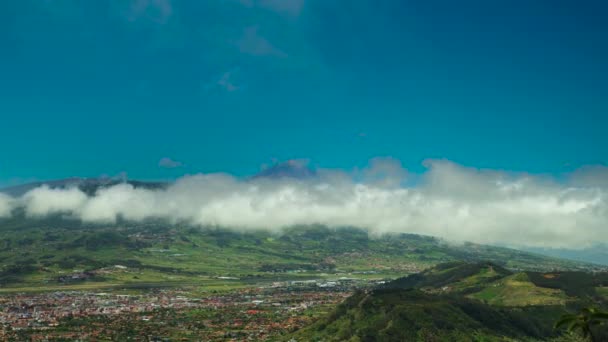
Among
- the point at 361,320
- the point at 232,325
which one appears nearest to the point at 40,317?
the point at 232,325

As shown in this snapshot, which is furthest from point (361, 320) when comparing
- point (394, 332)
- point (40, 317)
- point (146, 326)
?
point (40, 317)

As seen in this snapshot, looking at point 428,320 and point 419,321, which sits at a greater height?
point 428,320

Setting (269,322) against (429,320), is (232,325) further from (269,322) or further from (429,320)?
(429,320)

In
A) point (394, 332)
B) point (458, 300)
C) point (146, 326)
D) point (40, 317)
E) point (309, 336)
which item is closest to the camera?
point (394, 332)

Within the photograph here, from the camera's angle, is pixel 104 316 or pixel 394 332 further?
pixel 104 316

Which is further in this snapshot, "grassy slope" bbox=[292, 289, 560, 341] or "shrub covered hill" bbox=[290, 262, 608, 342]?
"shrub covered hill" bbox=[290, 262, 608, 342]

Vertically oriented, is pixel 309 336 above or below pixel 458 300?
below

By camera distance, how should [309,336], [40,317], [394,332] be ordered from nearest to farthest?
[394,332]
[309,336]
[40,317]

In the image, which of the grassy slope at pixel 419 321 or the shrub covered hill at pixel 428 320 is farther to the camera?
the shrub covered hill at pixel 428 320

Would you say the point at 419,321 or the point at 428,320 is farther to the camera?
the point at 428,320

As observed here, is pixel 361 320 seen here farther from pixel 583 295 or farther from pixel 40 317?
pixel 40 317
